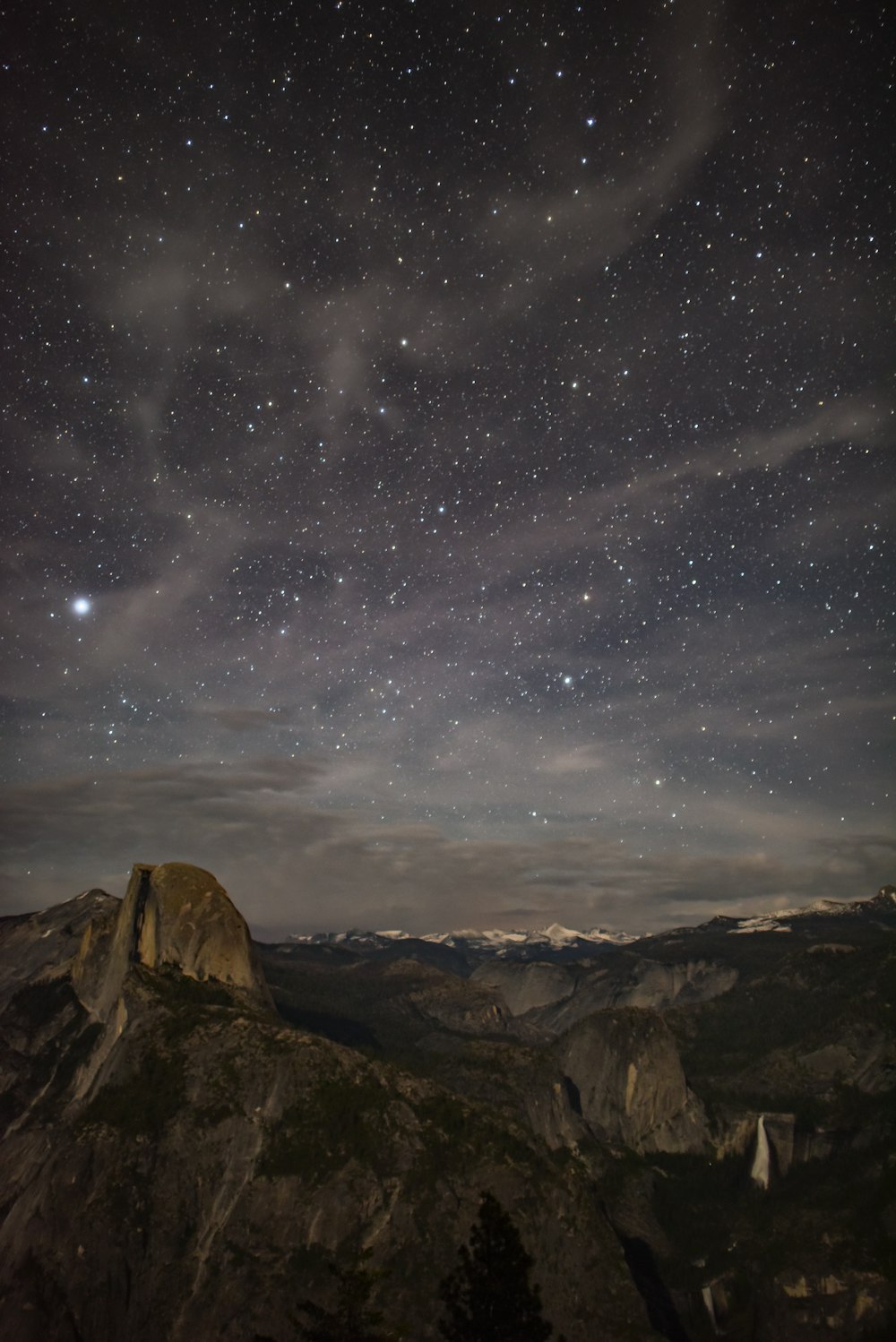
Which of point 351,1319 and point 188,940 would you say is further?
point 188,940

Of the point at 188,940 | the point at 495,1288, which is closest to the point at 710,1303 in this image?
the point at 495,1288

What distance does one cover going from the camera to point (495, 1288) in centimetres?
7375

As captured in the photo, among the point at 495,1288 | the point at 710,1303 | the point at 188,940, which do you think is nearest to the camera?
the point at 495,1288

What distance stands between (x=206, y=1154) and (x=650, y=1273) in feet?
442

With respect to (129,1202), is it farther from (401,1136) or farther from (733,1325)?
(733,1325)

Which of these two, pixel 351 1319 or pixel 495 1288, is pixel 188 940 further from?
pixel 351 1319

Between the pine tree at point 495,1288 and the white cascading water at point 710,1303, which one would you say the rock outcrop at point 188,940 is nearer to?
the pine tree at point 495,1288

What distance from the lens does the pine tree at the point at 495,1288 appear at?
7162 centimetres

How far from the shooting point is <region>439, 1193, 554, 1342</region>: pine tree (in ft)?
235

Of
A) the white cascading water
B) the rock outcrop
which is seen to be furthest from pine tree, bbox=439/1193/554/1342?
the white cascading water

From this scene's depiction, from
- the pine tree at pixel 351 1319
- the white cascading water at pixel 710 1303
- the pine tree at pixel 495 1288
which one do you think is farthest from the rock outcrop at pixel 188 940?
the white cascading water at pixel 710 1303

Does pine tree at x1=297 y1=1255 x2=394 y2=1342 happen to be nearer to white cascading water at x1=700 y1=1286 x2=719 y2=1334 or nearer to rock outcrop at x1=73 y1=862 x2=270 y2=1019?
rock outcrop at x1=73 y1=862 x2=270 y2=1019

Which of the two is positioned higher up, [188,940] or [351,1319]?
[188,940]

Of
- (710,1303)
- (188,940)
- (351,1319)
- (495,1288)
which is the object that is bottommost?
(710,1303)
